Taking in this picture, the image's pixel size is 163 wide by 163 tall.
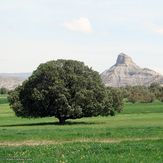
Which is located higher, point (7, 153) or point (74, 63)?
point (74, 63)

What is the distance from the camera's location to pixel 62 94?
71.4 meters

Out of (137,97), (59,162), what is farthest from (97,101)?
(137,97)

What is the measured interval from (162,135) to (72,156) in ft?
62.6

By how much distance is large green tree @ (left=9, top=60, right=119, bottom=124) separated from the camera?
71.6 meters

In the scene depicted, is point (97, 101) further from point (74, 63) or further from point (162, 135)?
point (162, 135)

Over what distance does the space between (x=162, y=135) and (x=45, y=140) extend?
938 centimetres

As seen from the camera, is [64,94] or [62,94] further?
[64,94]

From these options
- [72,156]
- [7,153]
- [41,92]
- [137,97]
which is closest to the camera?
[72,156]

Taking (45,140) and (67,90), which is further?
(67,90)

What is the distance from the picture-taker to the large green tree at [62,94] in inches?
Answer: 2817

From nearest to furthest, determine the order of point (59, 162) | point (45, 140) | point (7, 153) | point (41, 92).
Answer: point (59, 162) < point (7, 153) < point (45, 140) < point (41, 92)

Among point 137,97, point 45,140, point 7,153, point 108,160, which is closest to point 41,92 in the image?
point 45,140

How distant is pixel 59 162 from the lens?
22.4m

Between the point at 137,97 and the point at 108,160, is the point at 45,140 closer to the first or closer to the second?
the point at 108,160
